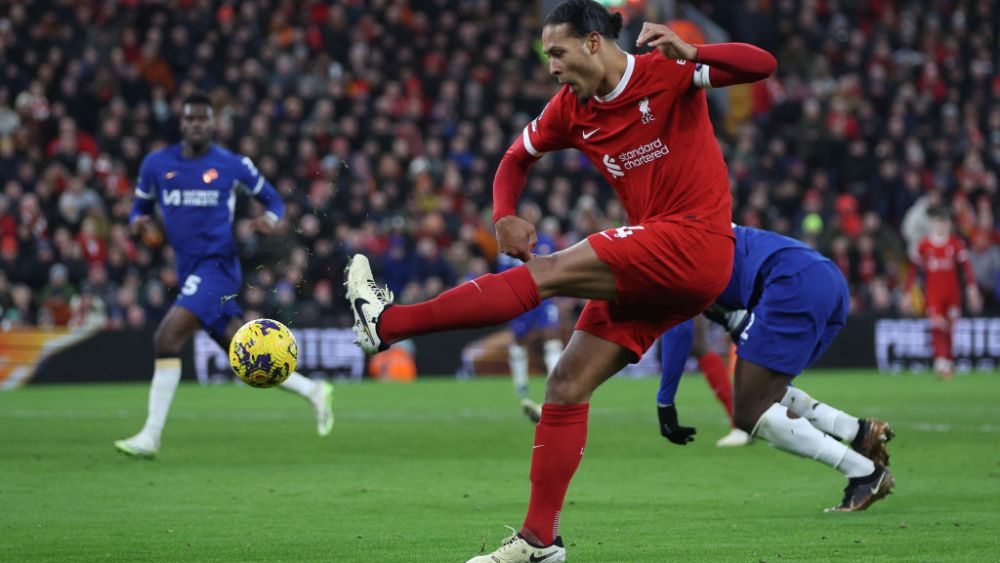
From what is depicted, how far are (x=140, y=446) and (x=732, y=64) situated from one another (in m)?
6.29

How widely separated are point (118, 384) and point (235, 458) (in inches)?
435

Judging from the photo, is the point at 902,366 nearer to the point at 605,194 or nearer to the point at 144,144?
the point at 605,194

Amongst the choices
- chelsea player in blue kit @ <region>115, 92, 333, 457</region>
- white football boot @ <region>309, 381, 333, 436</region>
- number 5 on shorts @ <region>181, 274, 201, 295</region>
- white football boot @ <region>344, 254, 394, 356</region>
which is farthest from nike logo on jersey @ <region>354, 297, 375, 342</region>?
white football boot @ <region>309, 381, 333, 436</region>

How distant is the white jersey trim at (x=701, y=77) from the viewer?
19.9 feet

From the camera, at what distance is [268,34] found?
25953 millimetres

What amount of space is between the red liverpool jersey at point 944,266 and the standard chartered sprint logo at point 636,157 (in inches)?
653

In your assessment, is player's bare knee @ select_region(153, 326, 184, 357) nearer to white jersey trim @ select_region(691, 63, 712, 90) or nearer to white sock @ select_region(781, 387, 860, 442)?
white sock @ select_region(781, 387, 860, 442)

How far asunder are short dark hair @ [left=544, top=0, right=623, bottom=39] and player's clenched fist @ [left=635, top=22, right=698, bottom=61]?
0.28 metres

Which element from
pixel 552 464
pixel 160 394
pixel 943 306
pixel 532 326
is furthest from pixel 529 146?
pixel 943 306

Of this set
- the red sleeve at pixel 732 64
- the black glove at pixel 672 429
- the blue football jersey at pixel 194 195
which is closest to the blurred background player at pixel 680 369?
the black glove at pixel 672 429

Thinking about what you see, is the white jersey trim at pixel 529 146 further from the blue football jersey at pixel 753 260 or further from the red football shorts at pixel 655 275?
the blue football jersey at pixel 753 260

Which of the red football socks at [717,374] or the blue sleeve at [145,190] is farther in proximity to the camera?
the blue sleeve at [145,190]

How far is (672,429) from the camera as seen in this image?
7.95 m

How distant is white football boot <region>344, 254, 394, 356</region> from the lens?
575 centimetres
